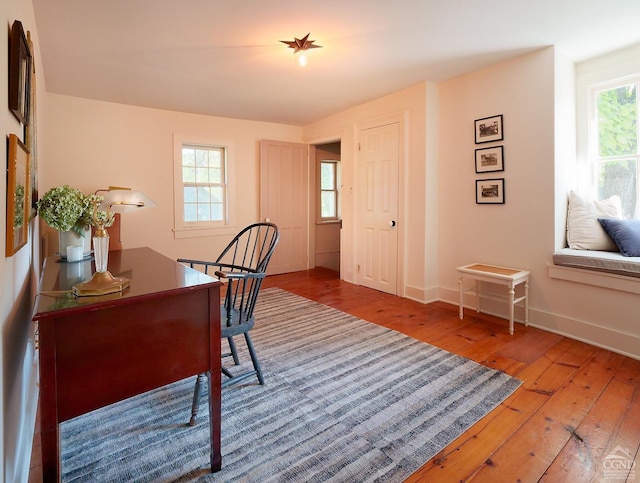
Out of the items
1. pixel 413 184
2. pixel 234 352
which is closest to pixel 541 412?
pixel 234 352

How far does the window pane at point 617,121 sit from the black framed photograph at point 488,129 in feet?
2.94

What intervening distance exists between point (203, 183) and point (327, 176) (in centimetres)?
226

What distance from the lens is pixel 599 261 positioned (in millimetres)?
2846

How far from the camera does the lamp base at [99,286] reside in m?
1.30

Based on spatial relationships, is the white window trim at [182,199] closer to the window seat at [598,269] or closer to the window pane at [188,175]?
the window pane at [188,175]

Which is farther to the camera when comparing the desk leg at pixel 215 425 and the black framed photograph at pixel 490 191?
the black framed photograph at pixel 490 191

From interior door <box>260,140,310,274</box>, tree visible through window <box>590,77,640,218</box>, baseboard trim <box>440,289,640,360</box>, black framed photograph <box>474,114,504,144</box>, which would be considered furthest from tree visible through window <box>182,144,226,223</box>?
tree visible through window <box>590,77,640,218</box>

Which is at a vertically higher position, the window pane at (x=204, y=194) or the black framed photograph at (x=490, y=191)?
the window pane at (x=204, y=194)

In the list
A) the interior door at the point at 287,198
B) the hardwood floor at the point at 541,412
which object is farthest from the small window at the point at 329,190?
the hardwood floor at the point at 541,412

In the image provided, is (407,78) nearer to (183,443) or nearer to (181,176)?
(181,176)

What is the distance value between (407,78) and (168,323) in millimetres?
3494

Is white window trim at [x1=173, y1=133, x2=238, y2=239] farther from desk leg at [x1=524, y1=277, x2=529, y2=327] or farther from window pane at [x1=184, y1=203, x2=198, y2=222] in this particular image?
desk leg at [x1=524, y1=277, x2=529, y2=327]

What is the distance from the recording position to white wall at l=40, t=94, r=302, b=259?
4.22m

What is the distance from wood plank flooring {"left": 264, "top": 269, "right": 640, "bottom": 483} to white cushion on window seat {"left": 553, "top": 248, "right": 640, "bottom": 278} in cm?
65
